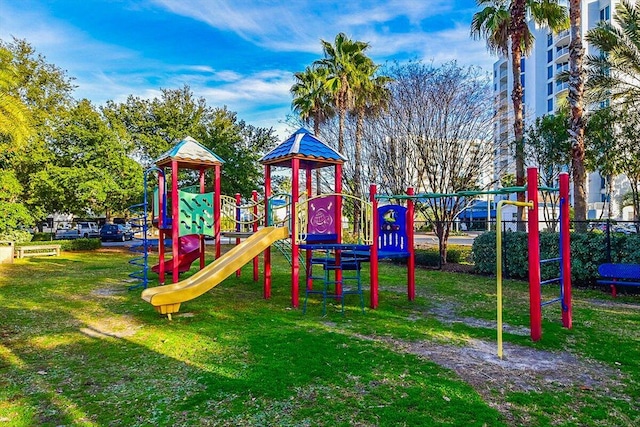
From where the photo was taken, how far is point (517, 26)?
1422 cm

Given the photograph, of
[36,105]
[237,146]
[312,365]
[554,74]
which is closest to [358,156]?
[237,146]

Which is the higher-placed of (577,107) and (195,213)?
(577,107)

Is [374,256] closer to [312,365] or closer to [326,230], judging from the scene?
[326,230]

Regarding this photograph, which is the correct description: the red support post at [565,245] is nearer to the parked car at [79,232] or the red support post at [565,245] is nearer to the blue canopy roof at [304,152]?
the blue canopy roof at [304,152]

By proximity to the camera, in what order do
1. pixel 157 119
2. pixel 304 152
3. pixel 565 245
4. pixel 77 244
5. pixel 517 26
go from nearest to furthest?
1. pixel 565 245
2. pixel 304 152
3. pixel 517 26
4. pixel 77 244
5. pixel 157 119

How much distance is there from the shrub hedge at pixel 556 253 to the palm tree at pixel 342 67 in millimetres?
9841

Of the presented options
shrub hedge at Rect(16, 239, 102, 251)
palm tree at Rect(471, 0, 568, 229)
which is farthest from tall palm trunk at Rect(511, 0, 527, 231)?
shrub hedge at Rect(16, 239, 102, 251)

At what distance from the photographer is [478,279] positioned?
12.3m

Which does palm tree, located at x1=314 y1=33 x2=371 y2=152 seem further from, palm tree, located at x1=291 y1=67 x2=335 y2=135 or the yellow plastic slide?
the yellow plastic slide

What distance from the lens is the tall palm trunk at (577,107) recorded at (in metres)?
11.2

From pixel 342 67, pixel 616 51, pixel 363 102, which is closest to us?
pixel 616 51

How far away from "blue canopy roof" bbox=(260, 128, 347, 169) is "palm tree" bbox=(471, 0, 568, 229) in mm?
8627

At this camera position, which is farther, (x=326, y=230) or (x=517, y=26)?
(x=517, y=26)

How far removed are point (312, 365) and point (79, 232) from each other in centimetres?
3311
